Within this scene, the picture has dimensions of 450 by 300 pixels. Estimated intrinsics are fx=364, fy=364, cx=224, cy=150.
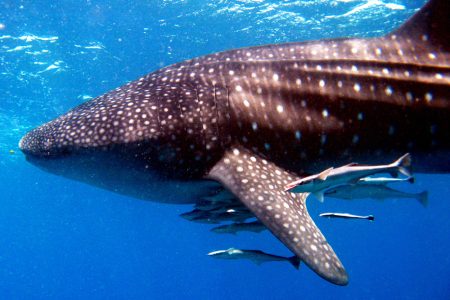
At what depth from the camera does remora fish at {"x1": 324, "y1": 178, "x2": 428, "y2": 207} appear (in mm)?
A: 5555

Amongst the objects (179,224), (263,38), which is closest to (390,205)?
(179,224)

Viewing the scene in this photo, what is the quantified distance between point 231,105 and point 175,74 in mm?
1022

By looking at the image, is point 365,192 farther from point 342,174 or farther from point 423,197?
point 342,174

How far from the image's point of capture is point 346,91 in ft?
13.5

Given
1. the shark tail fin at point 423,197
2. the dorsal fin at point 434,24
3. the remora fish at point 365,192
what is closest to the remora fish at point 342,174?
the dorsal fin at point 434,24

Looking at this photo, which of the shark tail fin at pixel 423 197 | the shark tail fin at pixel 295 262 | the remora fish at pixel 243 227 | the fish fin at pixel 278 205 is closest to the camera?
the fish fin at pixel 278 205

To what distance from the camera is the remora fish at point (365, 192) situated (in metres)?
5.55

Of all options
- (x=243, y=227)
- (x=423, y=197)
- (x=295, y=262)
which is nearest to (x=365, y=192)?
(x=423, y=197)

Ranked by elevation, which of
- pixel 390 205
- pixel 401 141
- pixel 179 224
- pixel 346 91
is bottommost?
pixel 390 205

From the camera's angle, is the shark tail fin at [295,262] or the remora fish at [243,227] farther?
the remora fish at [243,227]

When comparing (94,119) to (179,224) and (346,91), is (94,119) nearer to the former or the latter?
(346,91)

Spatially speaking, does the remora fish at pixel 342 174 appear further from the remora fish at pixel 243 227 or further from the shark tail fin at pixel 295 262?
the remora fish at pixel 243 227

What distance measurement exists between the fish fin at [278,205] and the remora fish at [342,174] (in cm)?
21

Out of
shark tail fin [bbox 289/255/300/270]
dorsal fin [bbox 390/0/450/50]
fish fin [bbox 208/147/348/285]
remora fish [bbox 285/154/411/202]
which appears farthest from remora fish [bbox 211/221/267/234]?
dorsal fin [bbox 390/0/450/50]
